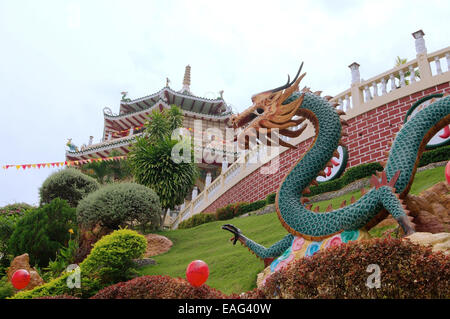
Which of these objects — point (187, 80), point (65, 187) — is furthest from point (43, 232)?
point (187, 80)

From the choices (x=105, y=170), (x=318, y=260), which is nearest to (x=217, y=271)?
(x=318, y=260)

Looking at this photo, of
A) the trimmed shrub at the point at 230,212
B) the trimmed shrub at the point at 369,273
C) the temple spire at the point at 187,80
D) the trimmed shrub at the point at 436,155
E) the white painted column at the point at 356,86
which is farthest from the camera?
the temple spire at the point at 187,80

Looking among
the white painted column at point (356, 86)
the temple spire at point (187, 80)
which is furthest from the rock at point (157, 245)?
the temple spire at point (187, 80)

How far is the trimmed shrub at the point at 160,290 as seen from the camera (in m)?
4.00

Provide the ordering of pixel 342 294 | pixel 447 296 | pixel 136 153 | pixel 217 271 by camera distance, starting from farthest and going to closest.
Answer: pixel 136 153
pixel 217 271
pixel 342 294
pixel 447 296

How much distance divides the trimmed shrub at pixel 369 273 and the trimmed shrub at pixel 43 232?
7.82 metres

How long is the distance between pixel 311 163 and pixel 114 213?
24.6ft

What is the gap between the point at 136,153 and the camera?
15266 millimetres

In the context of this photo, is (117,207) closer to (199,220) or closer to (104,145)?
(199,220)

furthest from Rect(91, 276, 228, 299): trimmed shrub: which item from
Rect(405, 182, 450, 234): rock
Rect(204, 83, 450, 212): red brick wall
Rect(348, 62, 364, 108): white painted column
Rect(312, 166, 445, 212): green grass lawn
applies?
Rect(348, 62, 364, 108): white painted column

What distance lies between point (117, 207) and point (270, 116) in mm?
7200

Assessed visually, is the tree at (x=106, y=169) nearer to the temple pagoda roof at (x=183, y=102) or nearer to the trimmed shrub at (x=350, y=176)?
the temple pagoda roof at (x=183, y=102)

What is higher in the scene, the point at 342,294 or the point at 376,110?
the point at 376,110

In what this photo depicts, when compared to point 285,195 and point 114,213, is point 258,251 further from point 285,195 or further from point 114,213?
point 114,213
